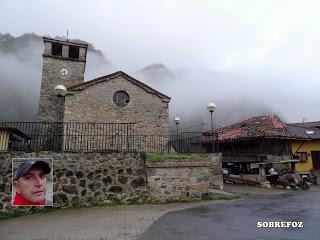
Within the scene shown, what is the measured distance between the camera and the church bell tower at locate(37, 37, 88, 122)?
24.2 metres

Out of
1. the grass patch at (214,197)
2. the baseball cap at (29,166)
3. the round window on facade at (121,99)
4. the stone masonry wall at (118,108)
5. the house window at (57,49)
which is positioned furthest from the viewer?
the house window at (57,49)

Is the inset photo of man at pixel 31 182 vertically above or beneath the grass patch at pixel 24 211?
above

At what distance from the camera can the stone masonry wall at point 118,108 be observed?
60.0 feet

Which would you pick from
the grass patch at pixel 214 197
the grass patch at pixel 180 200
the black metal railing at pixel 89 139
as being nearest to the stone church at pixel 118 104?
the black metal railing at pixel 89 139

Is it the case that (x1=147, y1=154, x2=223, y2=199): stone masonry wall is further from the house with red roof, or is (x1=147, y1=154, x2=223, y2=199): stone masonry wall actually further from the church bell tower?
the church bell tower

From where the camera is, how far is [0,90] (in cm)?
5416

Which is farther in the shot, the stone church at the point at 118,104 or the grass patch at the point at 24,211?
the stone church at the point at 118,104

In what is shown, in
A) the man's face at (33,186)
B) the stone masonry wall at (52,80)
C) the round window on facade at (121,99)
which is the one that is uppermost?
the stone masonry wall at (52,80)

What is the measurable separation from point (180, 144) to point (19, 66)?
6042cm

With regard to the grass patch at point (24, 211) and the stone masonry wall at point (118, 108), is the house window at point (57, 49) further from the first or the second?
the grass patch at point (24, 211)

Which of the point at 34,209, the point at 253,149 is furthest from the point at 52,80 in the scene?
the point at 253,149

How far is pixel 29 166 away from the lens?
34.9 ft

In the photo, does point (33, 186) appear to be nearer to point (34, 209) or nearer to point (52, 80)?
point (34, 209)

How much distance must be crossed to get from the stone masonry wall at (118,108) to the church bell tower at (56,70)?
6.70 metres
